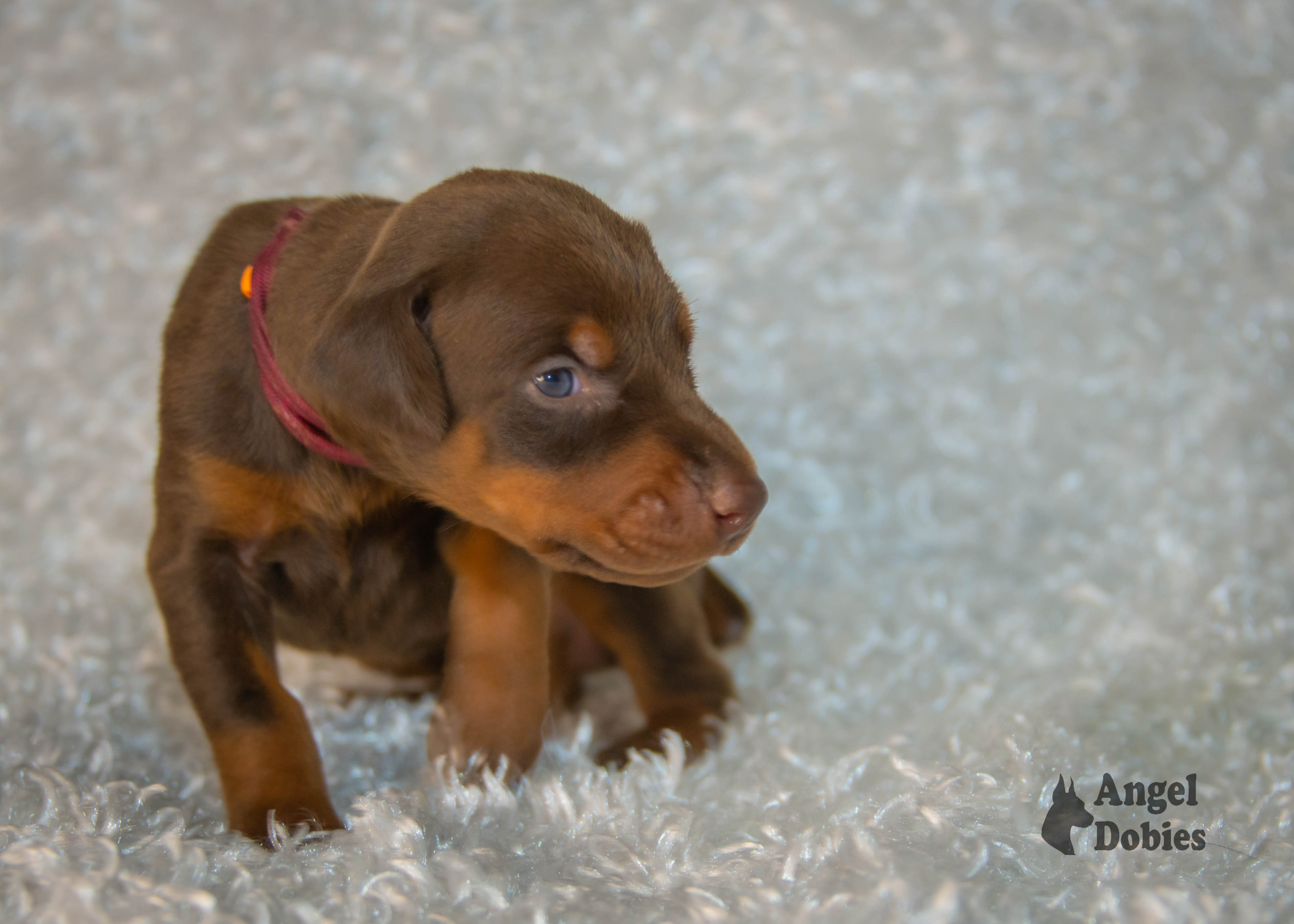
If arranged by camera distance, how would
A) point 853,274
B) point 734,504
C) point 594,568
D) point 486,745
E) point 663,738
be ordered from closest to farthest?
point 734,504, point 594,568, point 486,745, point 663,738, point 853,274

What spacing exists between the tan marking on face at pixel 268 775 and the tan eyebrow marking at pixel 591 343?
0.78 m

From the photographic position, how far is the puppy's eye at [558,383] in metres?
1.76

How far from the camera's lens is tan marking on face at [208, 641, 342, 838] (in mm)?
1931

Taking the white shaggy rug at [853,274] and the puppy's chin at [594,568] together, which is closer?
the puppy's chin at [594,568]

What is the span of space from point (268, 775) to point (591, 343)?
88 centimetres

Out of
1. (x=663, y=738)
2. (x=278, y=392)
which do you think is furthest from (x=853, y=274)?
(x=278, y=392)

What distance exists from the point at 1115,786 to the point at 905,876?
69cm

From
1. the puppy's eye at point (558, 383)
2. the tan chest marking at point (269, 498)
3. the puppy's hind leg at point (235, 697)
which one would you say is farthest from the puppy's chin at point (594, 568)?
the puppy's hind leg at point (235, 697)

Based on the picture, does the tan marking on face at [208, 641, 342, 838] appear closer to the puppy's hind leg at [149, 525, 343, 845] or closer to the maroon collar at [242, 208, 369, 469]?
the puppy's hind leg at [149, 525, 343, 845]

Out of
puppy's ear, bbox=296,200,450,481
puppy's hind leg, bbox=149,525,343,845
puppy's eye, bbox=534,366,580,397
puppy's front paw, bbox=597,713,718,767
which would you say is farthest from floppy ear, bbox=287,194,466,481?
puppy's front paw, bbox=597,713,718,767

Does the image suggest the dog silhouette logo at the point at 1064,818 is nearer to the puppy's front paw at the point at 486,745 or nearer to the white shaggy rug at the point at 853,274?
the white shaggy rug at the point at 853,274

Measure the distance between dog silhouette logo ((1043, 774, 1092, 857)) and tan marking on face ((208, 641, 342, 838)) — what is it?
3.73ft

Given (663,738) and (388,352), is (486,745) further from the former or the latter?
(388,352)

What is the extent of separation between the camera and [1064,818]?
1.96 metres
